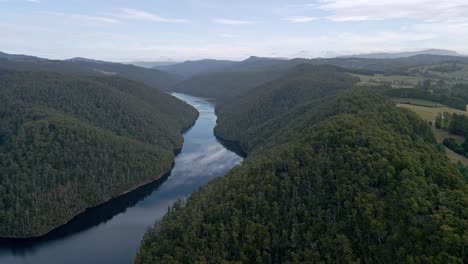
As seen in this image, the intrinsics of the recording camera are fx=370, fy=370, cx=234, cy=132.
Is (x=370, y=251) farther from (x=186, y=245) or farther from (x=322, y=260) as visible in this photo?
(x=186, y=245)

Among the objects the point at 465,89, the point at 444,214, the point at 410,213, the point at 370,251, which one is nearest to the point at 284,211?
the point at 370,251

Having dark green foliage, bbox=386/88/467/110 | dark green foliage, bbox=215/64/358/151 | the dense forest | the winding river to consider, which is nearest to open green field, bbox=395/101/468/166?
dark green foliage, bbox=386/88/467/110

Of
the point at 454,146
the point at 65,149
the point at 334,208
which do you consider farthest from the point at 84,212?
the point at 454,146

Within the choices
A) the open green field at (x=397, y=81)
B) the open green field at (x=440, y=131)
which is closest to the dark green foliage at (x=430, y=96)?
the open green field at (x=440, y=131)

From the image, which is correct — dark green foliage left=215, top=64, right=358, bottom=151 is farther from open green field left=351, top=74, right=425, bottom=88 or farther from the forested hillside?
the forested hillside

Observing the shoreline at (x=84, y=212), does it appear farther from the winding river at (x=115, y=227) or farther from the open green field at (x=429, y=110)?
the open green field at (x=429, y=110)
